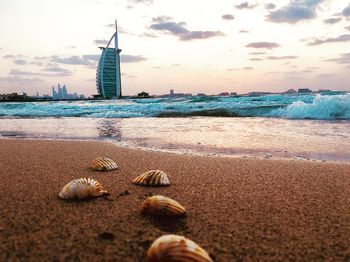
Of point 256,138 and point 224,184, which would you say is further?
point 256,138

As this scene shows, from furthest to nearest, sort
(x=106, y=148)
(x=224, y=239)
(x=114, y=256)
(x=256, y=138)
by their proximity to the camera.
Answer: (x=256, y=138) → (x=106, y=148) → (x=224, y=239) → (x=114, y=256)

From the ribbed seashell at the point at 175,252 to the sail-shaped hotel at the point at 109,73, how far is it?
125m

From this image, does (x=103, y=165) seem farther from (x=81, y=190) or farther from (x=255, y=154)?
(x=255, y=154)

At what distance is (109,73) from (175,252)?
417ft

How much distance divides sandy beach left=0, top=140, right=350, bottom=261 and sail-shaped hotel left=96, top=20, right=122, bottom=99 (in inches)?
4824

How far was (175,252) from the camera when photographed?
162 centimetres

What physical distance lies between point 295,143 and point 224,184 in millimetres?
3603

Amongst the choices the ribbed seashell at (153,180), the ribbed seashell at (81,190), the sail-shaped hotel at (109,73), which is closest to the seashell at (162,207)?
the ribbed seashell at (81,190)

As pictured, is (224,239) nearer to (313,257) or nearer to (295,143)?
(313,257)

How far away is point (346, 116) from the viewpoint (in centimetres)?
1330

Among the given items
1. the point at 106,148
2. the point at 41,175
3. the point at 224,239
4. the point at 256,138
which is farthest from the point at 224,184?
the point at 256,138

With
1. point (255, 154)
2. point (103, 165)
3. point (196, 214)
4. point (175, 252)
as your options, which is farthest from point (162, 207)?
point (255, 154)

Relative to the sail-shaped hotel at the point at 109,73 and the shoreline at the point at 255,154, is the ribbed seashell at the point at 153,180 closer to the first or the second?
the shoreline at the point at 255,154

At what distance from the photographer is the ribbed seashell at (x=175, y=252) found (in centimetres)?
161
